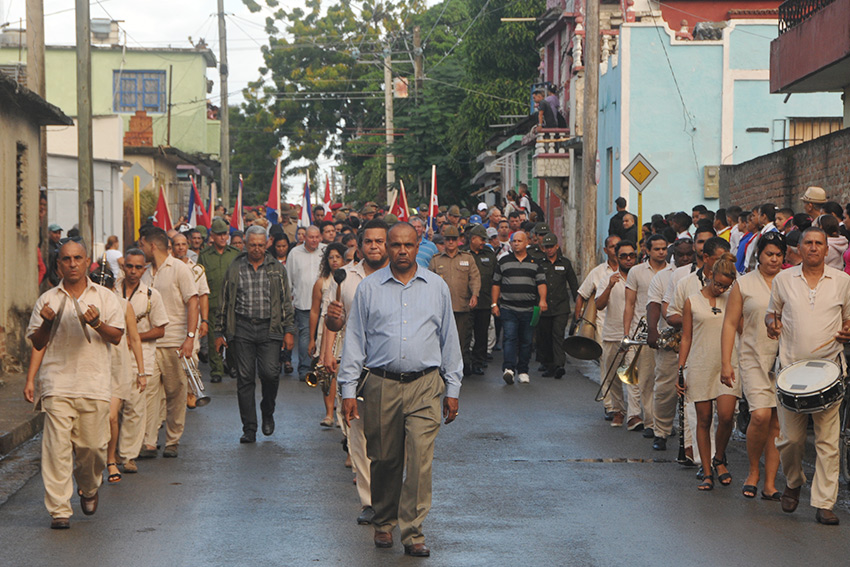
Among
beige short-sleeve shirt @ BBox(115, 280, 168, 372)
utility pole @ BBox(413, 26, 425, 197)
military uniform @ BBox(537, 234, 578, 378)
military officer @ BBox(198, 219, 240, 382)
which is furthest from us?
utility pole @ BBox(413, 26, 425, 197)

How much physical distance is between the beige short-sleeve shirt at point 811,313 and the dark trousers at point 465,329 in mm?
8884

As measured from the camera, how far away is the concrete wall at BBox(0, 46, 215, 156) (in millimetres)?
55188

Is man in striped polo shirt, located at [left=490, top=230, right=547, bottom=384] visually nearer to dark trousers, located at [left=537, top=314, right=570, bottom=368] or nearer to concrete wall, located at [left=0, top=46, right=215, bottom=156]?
dark trousers, located at [left=537, top=314, right=570, bottom=368]

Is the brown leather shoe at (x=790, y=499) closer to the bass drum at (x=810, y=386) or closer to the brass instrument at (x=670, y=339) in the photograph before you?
the bass drum at (x=810, y=386)

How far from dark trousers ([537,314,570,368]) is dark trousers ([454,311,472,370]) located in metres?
1.04

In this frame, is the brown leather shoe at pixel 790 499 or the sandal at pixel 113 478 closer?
the brown leather shoe at pixel 790 499

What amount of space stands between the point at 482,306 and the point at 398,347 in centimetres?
1095

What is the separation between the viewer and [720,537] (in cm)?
809

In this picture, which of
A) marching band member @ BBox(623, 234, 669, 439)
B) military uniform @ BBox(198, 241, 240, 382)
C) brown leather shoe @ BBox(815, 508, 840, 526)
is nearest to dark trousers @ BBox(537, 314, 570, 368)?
military uniform @ BBox(198, 241, 240, 382)

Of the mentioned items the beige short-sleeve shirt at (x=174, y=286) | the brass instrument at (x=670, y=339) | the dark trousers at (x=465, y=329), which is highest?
the beige short-sleeve shirt at (x=174, y=286)

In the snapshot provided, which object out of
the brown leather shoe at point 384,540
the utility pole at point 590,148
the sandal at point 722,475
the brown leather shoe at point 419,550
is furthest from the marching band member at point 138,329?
the utility pole at point 590,148

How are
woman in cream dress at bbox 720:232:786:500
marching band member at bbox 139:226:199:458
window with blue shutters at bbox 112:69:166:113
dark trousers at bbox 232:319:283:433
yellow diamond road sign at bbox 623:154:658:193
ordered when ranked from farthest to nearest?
1. window with blue shutters at bbox 112:69:166:113
2. yellow diamond road sign at bbox 623:154:658:193
3. dark trousers at bbox 232:319:283:433
4. marching band member at bbox 139:226:199:458
5. woman in cream dress at bbox 720:232:786:500

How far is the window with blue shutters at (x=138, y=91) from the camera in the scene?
5606 cm

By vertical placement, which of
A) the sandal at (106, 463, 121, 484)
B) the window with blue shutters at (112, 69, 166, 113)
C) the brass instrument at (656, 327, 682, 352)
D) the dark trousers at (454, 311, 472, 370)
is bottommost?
the sandal at (106, 463, 121, 484)
